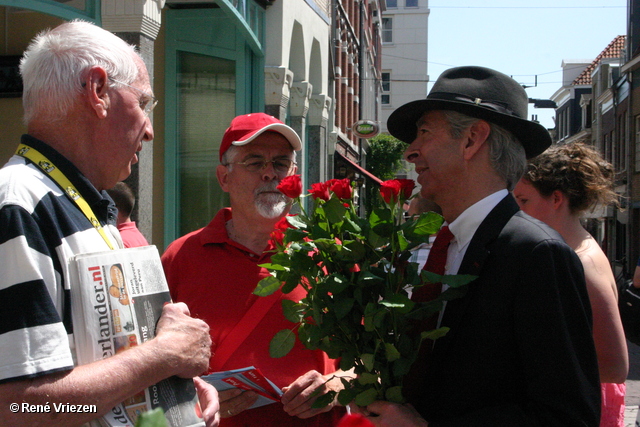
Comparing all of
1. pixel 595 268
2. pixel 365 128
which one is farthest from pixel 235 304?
pixel 365 128

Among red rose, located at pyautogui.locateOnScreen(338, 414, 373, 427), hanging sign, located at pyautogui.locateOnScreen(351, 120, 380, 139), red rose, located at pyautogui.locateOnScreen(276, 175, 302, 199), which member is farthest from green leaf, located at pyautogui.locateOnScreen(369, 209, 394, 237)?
hanging sign, located at pyautogui.locateOnScreen(351, 120, 380, 139)

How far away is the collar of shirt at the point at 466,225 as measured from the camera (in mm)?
2061

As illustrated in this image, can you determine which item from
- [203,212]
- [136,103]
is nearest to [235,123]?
[136,103]

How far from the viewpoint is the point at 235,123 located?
126 inches

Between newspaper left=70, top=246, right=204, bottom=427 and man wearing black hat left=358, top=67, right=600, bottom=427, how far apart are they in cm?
60

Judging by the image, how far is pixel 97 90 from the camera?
1.78 metres

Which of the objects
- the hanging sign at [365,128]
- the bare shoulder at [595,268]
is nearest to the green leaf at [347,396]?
the bare shoulder at [595,268]

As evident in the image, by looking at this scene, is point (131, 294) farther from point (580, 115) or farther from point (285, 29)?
point (580, 115)

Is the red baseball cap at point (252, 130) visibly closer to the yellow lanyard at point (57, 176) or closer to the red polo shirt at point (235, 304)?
the red polo shirt at point (235, 304)

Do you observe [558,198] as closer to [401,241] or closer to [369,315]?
[401,241]

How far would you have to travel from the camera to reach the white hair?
1.73 meters

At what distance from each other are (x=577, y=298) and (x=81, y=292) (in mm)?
1311

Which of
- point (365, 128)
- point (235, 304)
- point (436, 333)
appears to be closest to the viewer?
point (436, 333)

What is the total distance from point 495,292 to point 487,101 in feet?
2.09
